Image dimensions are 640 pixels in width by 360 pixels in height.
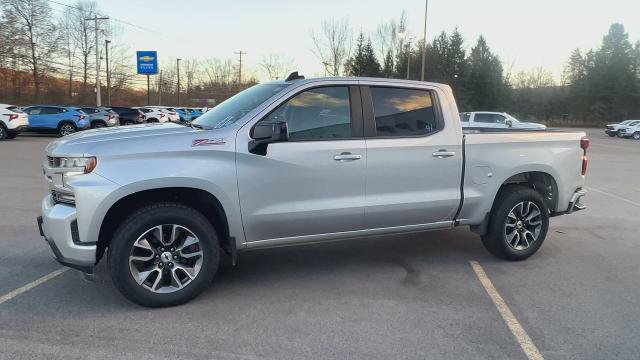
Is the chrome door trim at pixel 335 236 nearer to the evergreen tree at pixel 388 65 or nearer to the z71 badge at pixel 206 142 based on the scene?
the z71 badge at pixel 206 142

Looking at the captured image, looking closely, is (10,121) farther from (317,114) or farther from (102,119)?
(317,114)

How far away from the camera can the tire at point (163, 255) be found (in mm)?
3863

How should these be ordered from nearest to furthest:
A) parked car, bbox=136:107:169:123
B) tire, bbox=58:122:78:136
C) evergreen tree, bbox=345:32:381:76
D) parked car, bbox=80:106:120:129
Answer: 1. tire, bbox=58:122:78:136
2. parked car, bbox=80:106:120:129
3. parked car, bbox=136:107:169:123
4. evergreen tree, bbox=345:32:381:76

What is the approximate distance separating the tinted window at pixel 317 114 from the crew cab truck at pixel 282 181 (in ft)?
0.03

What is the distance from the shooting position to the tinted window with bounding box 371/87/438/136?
477 centimetres

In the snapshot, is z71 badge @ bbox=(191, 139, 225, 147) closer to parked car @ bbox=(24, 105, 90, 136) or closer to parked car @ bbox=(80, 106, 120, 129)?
parked car @ bbox=(24, 105, 90, 136)

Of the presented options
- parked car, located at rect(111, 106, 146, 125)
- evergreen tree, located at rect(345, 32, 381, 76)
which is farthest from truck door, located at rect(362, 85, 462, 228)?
evergreen tree, located at rect(345, 32, 381, 76)

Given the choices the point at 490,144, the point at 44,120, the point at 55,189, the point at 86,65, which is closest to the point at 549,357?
the point at 490,144

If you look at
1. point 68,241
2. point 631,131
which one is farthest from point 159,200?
point 631,131

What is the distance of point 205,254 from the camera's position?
412 cm

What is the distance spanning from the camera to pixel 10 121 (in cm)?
2100

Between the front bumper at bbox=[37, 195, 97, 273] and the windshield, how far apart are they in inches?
54.4

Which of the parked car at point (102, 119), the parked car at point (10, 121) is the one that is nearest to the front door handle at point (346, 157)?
the parked car at point (10, 121)

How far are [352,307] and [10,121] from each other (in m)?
22.0
